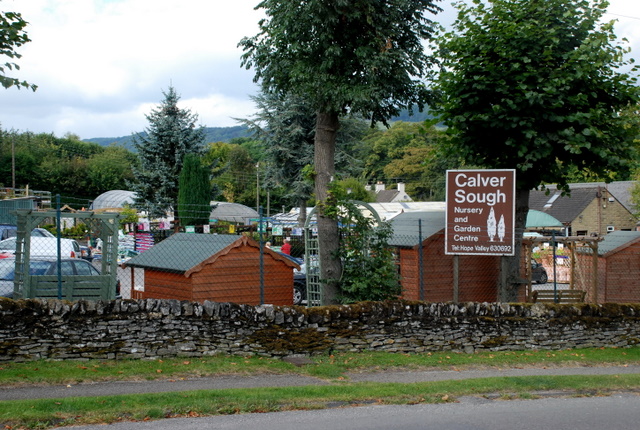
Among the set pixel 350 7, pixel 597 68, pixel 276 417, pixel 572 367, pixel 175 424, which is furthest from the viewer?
pixel 597 68

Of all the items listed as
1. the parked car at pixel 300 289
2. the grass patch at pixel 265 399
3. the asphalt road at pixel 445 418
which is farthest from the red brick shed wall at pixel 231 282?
the parked car at pixel 300 289

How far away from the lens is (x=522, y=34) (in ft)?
41.6

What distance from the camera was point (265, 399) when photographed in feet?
25.1

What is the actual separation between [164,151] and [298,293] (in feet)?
70.5

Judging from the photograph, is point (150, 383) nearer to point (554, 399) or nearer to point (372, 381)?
point (372, 381)

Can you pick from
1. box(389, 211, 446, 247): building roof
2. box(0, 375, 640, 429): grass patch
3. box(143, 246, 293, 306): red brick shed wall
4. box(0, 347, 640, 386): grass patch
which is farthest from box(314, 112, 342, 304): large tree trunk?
box(0, 375, 640, 429): grass patch

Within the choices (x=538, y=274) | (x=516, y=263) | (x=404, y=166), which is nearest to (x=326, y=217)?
(x=516, y=263)

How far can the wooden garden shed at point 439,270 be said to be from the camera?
1427cm

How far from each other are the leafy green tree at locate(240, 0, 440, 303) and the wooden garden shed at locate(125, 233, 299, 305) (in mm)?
1131

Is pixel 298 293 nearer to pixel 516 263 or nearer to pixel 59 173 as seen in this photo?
pixel 516 263

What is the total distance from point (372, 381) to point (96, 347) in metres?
4.13

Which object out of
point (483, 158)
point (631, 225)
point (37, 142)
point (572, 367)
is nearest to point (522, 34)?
point (483, 158)

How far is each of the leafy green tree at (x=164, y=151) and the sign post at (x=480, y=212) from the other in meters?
26.6

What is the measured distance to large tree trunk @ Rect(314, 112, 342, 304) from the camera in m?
12.6
